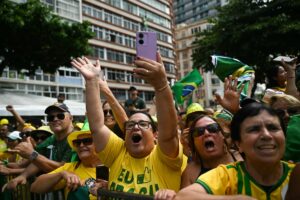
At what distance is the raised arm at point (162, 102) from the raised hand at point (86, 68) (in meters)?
0.81

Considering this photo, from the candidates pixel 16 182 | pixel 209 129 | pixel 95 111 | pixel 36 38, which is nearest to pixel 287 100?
pixel 209 129

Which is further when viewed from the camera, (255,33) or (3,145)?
(255,33)

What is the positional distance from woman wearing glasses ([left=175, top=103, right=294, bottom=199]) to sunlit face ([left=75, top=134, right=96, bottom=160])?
162 centimetres

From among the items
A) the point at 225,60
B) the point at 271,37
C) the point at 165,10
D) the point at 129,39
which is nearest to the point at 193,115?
the point at 225,60

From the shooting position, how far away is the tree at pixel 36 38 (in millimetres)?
17219

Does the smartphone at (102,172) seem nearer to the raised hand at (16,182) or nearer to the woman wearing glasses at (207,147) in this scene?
the woman wearing glasses at (207,147)

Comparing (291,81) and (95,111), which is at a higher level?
(291,81)

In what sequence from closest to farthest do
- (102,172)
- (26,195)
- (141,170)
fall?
1. (141,170)
2. (102,172)
3. (26,195)

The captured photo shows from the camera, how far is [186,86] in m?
6.82

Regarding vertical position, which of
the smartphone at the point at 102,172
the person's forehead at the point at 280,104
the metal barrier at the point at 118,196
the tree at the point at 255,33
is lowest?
the metal barrier at the point at 118,196

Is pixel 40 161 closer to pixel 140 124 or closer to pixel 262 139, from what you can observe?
pixel 140 124

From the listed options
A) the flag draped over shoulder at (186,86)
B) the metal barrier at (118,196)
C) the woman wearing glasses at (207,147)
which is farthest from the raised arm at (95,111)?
the flag draped over shoulder at (186,86)

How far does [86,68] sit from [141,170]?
0.99m

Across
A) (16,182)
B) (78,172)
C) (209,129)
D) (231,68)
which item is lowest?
(16,182)
